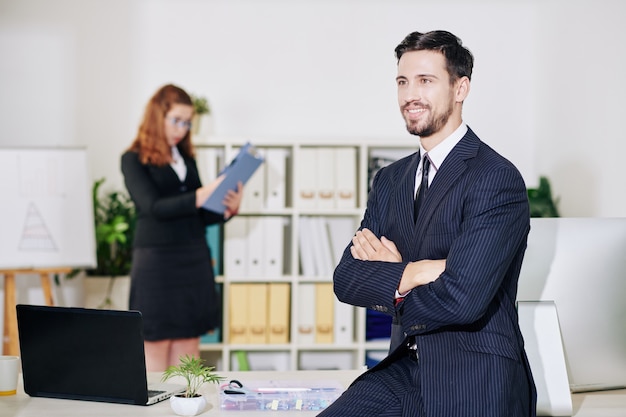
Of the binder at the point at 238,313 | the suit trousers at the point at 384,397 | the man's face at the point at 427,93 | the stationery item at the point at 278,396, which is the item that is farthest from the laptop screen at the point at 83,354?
the binder at the point at 238,313

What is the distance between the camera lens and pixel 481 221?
2.12 meters

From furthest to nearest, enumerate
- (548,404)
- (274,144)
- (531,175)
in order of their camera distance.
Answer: (531,175) → (274,144) → (548,404)

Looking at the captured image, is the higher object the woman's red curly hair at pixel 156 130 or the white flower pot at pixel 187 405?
the woman's red curly hair at pixel 156 130

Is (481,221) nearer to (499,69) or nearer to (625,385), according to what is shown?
(625,385)

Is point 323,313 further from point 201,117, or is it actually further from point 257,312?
point 201,117

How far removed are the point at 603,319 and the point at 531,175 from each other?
3.00 meters

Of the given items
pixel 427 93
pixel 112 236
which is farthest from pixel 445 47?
pixel 112 236

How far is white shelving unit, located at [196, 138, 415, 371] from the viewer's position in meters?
4.99

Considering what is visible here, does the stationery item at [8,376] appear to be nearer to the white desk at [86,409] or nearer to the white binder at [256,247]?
the white desk at [86,409]

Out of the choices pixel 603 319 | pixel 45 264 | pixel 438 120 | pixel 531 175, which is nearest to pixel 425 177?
pixel 438 120

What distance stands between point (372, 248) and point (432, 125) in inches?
15.2

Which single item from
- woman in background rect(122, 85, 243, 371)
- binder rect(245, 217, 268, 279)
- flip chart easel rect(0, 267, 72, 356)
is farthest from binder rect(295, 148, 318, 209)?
flip chart easel rect(0, 267, 72, 356)

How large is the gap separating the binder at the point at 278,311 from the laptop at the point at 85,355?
262cm

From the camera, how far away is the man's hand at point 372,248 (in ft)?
7.75
